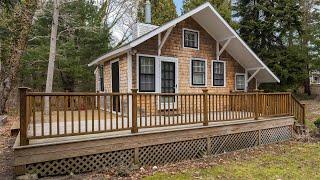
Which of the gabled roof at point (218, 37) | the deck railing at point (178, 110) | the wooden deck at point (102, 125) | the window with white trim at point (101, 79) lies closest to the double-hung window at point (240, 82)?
the gabled roof at point (218, 37)

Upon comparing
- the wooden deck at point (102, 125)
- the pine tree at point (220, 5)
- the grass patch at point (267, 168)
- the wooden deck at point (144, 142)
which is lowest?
the grass patch at point (267, 168)

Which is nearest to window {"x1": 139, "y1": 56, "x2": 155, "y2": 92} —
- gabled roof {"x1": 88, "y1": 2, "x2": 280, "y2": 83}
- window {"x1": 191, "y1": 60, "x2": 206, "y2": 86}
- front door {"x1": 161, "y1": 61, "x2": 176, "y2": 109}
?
front door {"x1": 161, "y1": 61, "x2": 176, "y2": 109}

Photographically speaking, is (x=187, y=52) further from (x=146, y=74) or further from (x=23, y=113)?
(x=23, y=113)

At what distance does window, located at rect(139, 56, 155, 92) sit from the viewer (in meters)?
10.8

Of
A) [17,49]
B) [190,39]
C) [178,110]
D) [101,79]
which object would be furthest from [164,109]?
[17,49]

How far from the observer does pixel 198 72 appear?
40.5ft

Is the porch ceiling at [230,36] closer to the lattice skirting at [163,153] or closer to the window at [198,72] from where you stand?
the window at [198,72]

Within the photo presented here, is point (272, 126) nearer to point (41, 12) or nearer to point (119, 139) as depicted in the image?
point (119, 139)

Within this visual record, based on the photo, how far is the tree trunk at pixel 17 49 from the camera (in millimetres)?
15984

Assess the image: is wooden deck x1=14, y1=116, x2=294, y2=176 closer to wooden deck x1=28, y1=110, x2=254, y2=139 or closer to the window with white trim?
wooden deck x1=28, y1=110, x2=254, y2=139

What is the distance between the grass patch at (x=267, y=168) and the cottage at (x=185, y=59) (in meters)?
4.66

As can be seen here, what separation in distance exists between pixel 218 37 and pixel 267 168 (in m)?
7.31

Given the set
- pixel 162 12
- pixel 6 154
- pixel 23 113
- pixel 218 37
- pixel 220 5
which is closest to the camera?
pixel 23 113

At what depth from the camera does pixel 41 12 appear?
1711 cm
